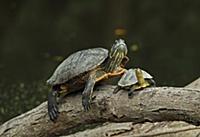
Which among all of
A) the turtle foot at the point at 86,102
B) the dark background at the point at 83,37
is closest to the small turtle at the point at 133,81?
the turtle foot at the point at 86,102

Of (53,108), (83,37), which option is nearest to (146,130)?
(53,108)

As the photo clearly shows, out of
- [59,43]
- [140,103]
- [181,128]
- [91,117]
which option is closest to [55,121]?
[91,117]

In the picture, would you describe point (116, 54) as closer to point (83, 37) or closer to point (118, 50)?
point (118, 50)

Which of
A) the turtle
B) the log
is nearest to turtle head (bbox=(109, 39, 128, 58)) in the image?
the turtle

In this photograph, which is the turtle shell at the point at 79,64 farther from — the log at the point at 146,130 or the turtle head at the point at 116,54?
the log at the point at 146,130

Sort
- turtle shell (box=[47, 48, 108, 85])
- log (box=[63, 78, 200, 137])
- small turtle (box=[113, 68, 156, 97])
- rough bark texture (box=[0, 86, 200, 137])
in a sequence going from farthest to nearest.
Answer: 1. log (box=[63, 78, 200, 137])
2. turtle shell (box=[47, 48, 108, 85])
3. small turtle (box=[113, 68, 156, 97])
4. rough bark texture (box=[0, 86, 200, 137])

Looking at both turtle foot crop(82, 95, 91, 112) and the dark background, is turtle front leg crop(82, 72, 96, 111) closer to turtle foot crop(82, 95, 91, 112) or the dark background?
turtle foot crop(82, 95, 91, 112)
